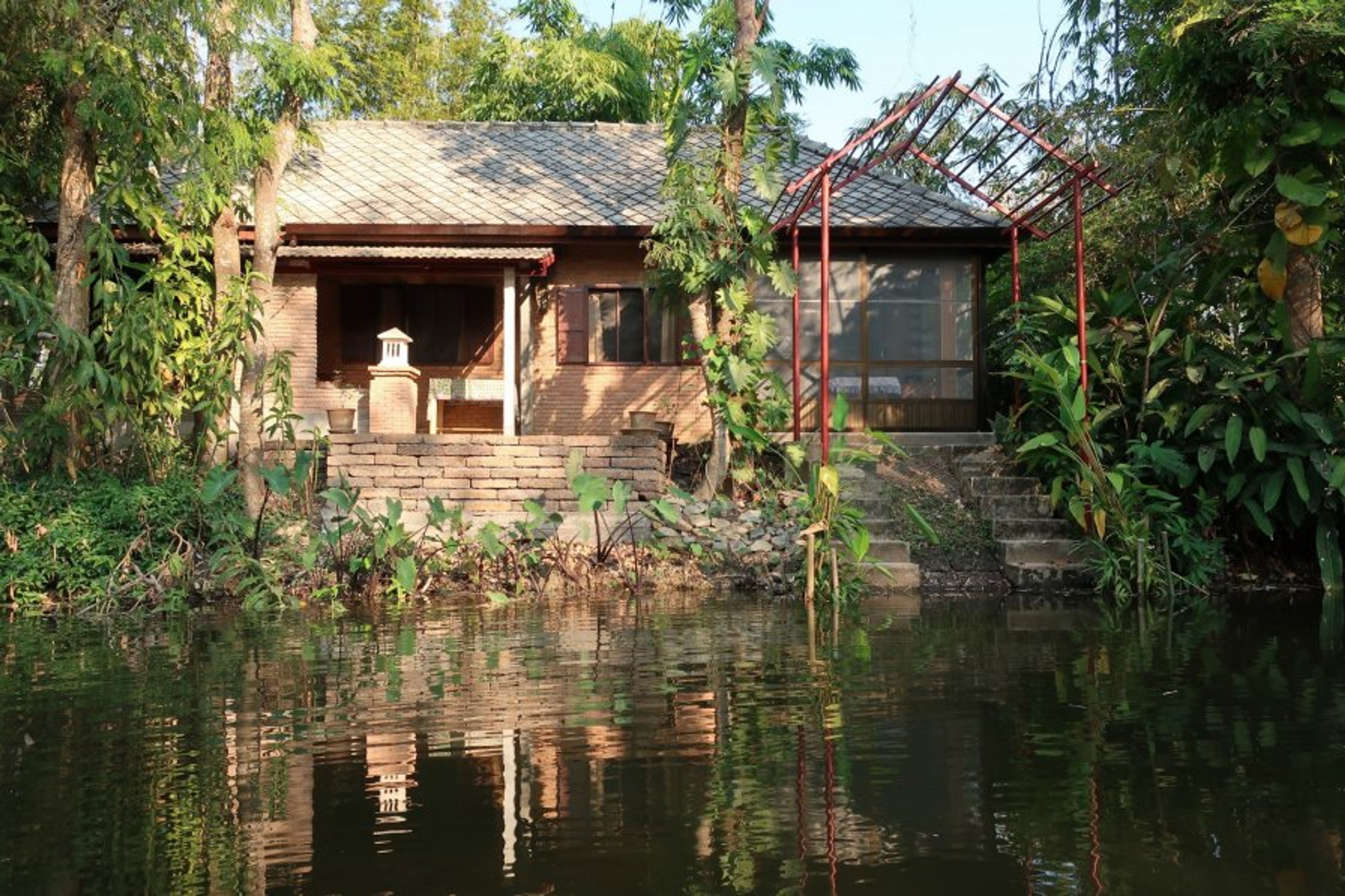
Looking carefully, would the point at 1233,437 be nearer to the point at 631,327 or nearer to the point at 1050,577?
the point at 1050,577

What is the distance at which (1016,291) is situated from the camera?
14.0 meters

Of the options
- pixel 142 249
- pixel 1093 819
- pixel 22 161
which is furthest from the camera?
pixel 142 249

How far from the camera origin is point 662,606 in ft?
30.2

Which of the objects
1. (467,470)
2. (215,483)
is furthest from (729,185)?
(215,483)

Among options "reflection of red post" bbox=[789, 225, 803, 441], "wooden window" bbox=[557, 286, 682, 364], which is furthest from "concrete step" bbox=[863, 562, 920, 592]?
"wooden window" bbox=[557, 286, 682, 364]

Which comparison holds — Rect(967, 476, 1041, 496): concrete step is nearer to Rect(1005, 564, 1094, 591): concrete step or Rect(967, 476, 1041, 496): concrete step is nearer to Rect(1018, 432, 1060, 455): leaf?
Rect(1018, 432, 1060, 455): leaf

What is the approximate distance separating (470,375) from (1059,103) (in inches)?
361

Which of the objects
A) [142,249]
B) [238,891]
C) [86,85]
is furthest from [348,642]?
[142,249]

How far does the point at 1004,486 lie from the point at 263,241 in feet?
25.3

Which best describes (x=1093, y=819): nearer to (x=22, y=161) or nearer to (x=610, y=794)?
(x=610, y=794)

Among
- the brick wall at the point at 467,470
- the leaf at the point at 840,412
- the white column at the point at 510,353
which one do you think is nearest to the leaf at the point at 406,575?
the brick wall at the point at 467,470

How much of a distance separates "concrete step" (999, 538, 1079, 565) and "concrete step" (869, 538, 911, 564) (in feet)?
2.89

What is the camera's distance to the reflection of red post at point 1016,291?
1357 centimetres

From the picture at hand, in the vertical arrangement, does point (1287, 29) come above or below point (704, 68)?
below
